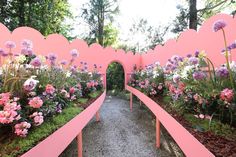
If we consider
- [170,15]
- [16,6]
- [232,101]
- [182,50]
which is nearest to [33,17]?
[16,6]

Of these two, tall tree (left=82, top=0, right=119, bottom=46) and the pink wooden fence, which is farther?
tall tree (left=82, top=0, right=119, bottom=46)

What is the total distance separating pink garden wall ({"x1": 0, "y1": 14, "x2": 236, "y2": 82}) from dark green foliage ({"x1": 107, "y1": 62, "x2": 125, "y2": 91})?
2.47 meters

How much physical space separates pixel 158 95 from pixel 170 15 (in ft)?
29.2

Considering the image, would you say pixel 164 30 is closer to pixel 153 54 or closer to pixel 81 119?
pixel 153 54

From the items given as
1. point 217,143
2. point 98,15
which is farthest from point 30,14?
point 217,143

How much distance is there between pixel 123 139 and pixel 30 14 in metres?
9.40

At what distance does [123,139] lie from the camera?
601cm

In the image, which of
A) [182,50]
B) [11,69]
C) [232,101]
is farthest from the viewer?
[182,50]

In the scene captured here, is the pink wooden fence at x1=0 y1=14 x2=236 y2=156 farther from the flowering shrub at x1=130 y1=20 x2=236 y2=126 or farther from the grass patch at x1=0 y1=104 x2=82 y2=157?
the flowering shrub at x1=130 y1=20 x2=236 y2=126

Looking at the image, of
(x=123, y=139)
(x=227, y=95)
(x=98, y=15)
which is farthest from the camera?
(x=98, y=15)

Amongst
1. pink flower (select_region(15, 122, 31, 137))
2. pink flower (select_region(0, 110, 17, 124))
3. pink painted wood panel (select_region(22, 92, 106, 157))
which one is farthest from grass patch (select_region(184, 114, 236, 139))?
pink flower (select_region(0, 110, 17, 124))

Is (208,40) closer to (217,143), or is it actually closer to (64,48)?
(217,143)

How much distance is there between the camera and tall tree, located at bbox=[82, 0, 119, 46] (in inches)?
693

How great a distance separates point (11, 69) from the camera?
3072 millimetres
